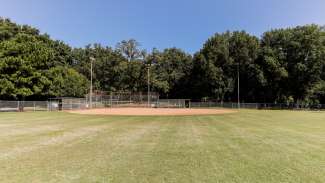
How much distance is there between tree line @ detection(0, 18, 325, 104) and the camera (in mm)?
40875

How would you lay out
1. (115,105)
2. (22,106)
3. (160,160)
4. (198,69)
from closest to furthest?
(160,160), (22,106), (115,105), (198,69)

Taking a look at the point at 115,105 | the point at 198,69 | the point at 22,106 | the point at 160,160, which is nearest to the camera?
the point at 160,160

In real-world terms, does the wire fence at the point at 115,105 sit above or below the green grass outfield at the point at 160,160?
above

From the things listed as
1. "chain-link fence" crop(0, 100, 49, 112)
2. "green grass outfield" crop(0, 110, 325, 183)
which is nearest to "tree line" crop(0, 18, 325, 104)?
"chain-link fence" crop(0, 100, 49, 112)

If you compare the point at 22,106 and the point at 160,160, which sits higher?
the point at 22,106

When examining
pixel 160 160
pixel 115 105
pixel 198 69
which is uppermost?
pixel 198 69

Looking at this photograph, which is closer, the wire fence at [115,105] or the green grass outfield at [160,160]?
the green grass outfield at [160,160]

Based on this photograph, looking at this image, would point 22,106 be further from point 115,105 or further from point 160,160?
point 160,160

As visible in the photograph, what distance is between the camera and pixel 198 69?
59688 millimetres

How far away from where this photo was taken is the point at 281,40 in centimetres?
5375

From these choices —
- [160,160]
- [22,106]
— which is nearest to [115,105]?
[22,106]

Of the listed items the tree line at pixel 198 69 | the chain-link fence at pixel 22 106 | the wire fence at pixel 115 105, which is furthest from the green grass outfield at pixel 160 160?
the tree line at pixel 198 69

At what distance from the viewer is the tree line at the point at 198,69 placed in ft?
134

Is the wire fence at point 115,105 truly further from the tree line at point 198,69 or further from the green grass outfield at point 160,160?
the green grass outfield at point 160,160
